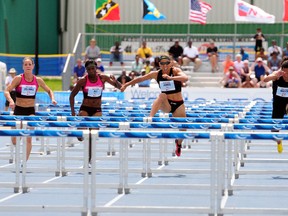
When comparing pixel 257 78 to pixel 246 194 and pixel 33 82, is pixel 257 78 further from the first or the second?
pixel 246 194

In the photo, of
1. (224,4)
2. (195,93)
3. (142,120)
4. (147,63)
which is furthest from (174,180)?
(224,4)

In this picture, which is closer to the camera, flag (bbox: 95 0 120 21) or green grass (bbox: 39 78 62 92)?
flag (bbox: 95 0 120 21)

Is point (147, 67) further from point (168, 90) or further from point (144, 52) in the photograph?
point (168, 90)

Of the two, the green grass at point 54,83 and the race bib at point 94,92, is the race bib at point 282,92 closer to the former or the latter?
the race bib at point 94,92

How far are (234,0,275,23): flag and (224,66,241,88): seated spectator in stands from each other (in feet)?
14.1

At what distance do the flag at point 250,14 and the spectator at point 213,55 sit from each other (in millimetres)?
1860

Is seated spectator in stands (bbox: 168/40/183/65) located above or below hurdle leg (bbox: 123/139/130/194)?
above

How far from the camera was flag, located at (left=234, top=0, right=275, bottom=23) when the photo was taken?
128 ft

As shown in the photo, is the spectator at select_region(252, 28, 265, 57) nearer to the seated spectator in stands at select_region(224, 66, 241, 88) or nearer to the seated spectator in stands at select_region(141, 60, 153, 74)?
the seated spectator in stands at select_region(224, 66, 241, 88)

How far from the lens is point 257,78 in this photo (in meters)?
35.7

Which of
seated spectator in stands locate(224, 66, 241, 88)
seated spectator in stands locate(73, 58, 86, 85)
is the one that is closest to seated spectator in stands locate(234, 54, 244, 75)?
seated spectator in stands locate(224, 66, 241, 88)

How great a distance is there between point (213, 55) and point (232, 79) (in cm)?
273

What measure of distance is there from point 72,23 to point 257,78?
1633 cm

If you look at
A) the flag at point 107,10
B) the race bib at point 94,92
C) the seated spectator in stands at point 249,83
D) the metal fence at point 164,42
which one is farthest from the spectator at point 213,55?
the race bib at point 94,92
